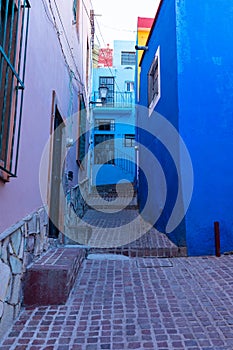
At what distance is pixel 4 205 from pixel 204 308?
2.10 metres

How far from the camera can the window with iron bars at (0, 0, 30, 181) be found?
2.18 meters

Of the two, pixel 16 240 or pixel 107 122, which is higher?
pixel 107 122

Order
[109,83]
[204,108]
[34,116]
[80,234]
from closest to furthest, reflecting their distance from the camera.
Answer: [34,116] < [204,108] < [80,234] < [109,83]

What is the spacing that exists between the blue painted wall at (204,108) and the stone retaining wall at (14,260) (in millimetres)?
2487

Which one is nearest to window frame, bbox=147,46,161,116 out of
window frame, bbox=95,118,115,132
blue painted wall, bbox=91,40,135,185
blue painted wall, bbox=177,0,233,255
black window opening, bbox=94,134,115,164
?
blue painted wall, bbox=177,0,233,255

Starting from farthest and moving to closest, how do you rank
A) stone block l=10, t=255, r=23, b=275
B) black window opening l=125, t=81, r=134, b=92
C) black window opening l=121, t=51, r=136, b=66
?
1. black window opening l=121, t=51, r=136, b=66
2. black window opening l=125, t=81, r=134, b=92
3. stone block l=10, t=255, r=23, b=275

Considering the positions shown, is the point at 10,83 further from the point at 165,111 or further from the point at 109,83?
the point at 109,83

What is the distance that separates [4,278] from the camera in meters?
2.20

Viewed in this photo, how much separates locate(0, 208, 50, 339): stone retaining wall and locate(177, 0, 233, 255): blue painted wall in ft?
8.23

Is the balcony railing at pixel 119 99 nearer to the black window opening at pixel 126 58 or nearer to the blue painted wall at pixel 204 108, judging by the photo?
the black window opening at pixel 126 58

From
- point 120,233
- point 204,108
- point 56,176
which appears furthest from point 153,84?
point 120,233

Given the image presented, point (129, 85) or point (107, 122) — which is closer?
point (107, 122)

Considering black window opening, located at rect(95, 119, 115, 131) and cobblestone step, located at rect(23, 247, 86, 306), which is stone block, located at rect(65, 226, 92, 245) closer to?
cobblestone step, located at rect(23, 247, 86, 306)

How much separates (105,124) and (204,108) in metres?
11.5
